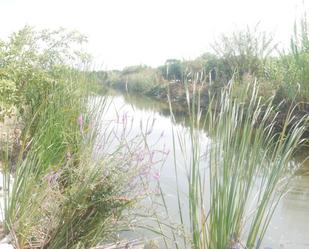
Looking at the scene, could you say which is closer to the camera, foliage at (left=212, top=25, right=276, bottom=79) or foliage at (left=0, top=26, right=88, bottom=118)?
foliage at (left=0, top=26, right=88, bottom=118)

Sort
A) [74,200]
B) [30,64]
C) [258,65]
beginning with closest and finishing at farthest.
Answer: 1. [74,200]
2. [30,64]
3. [258,65]

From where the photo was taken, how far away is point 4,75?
3.17m

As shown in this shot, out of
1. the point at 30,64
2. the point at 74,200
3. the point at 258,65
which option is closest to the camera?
the point at 74,200

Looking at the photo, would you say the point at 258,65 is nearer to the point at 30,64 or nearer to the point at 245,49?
the point at 245,49

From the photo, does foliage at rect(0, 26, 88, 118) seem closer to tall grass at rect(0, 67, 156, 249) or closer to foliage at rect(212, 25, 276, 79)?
tall grass at rect(0, 67, 156, 249)

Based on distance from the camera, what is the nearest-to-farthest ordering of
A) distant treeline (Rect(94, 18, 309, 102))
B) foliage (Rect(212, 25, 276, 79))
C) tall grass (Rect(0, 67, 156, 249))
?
tall grass (Rect(0, 67, 156, 249)) → distant treeline (Rect(94, 18, 309, 102)) → foliage (Rect(212, 25, 276, 79))

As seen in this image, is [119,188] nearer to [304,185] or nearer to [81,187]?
[81,187]

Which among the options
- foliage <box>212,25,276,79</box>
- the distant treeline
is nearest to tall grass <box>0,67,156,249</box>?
the distant treeline

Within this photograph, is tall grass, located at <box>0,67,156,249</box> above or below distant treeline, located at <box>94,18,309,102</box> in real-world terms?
below

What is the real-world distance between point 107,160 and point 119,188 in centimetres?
18

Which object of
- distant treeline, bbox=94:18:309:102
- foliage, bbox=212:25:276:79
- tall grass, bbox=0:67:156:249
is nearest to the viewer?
tall grass, bbox=0:67:156:249

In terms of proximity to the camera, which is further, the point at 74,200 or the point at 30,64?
the point at 30,64

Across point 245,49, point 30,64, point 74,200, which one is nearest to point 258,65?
point 245,49

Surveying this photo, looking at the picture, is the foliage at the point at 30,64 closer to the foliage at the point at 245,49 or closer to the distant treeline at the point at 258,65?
the distant treeline at the point at 258,65
